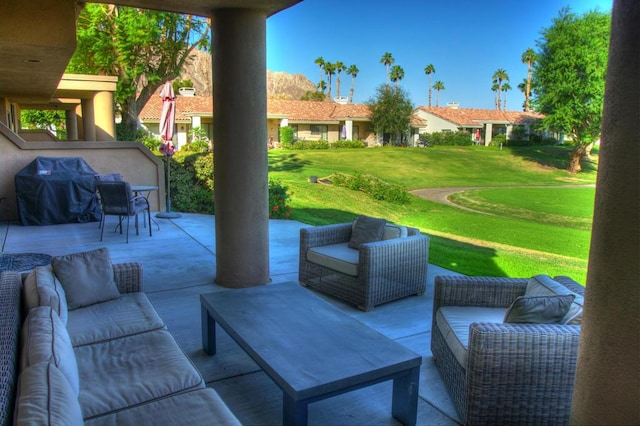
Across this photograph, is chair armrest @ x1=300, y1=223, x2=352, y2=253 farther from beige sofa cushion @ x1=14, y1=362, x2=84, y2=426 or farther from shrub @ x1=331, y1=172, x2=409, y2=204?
shrub @ x1=331, y1=172, x2=409, y2=204

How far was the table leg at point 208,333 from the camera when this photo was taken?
3.44 m

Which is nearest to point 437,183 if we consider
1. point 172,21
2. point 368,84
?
point 172,21

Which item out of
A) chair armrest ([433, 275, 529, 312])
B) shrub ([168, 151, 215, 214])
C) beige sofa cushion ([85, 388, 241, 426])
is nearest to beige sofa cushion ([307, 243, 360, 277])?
chair armrest ([433, 275, 529, 312])

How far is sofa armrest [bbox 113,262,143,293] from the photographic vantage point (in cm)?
359

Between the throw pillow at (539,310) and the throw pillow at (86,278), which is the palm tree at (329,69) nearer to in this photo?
the throw pillow at (86,278)

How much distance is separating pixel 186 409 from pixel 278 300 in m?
1.43

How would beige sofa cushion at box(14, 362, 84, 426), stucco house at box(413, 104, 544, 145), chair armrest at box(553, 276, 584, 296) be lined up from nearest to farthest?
beige sofa cushion at box(14, 362, 84, 426)
chair armrest at box(553, 276, 584, 296)
stucco house at box(413, 104, 544, 145)

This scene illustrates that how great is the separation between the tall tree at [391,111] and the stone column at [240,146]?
2629 cm

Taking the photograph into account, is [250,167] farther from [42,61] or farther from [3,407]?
[42,61]

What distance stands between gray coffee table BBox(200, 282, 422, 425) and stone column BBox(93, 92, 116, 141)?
492 inches

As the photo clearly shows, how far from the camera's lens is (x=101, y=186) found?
735 centimetres


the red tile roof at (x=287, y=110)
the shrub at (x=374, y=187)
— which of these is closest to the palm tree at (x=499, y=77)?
the red tile roof at (x=287, y=110)

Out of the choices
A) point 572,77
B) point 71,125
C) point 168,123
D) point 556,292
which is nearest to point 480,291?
point 556,292

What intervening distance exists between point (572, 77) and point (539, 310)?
10.3m
